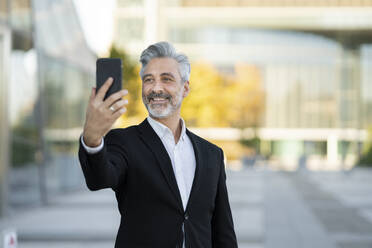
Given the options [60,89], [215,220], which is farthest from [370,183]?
[215,220]

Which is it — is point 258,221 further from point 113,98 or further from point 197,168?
point 113,98

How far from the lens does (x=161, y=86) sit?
2.35m

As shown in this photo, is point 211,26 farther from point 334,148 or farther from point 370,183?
point 370,183

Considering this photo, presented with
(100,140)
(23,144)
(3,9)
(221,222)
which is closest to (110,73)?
(100,140)

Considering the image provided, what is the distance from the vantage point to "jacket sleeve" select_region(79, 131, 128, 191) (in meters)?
1.96

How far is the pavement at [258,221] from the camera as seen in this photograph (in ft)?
31.3

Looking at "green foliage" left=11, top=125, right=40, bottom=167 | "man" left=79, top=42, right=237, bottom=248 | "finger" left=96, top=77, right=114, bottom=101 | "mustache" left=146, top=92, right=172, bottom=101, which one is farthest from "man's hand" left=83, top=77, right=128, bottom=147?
"green foliage" left=11, top=125, right=40, bottom=167

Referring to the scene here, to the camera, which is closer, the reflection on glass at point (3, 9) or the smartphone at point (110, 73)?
the smartphone at point (110, 73)

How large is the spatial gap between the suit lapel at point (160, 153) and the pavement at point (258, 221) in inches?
276

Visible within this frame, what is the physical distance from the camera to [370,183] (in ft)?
79.3

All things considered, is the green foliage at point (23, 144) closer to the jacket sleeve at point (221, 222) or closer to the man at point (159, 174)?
the jacket sleeve at point (221, 222)

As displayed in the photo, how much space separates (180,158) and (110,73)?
72 cm

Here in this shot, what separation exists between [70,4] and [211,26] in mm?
35706

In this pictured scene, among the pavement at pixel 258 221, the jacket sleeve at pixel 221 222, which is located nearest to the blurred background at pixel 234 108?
the pavement at pixel 258 221
